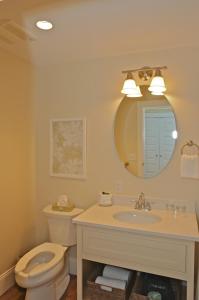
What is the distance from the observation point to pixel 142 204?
89.4 inches

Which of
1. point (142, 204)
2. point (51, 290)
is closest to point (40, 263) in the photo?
point (51, 290)

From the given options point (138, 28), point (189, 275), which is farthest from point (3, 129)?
point (189, 275)

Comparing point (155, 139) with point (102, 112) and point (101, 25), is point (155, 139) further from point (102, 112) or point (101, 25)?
point (101, 25)

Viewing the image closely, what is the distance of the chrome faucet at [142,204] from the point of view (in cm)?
226

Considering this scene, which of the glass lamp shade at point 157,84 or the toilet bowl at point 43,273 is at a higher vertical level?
the glass lamp shade at point 157,84

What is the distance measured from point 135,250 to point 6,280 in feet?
4.44

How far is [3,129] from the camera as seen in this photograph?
7.61 feet

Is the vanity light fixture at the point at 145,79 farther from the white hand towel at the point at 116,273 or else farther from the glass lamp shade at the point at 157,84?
the white hand towel at the point at 116,273

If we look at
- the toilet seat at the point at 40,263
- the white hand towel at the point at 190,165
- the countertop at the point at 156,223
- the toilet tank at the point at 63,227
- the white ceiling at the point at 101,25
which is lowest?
the toilet seat at the point at 40,263

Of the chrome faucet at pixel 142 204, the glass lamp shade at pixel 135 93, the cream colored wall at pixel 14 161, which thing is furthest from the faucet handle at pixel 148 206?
the cream colored wall at pixel 14 161

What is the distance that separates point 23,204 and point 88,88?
1382mm

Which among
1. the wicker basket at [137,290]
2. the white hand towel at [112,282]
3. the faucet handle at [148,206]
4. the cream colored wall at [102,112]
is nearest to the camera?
the wicker basket at [137,290]

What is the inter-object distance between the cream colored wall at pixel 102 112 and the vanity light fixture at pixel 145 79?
0.25 ft

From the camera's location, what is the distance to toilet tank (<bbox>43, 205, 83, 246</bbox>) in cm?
235
